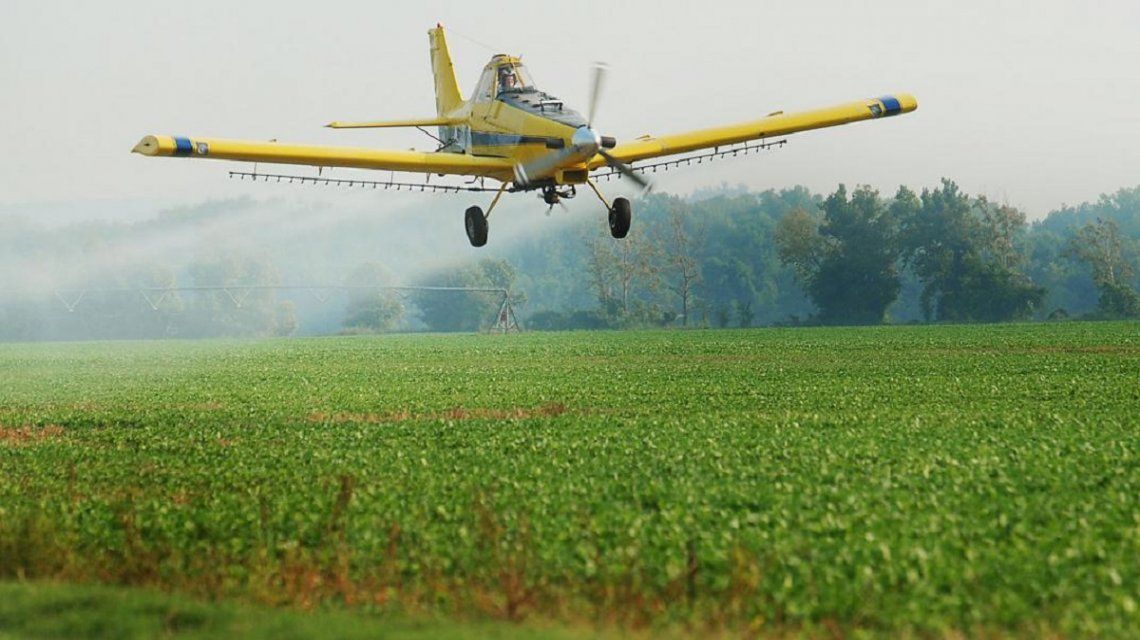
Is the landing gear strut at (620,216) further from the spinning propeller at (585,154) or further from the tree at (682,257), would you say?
the tree at (682,257)

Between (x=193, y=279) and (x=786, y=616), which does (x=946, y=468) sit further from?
(x=193, y=279)

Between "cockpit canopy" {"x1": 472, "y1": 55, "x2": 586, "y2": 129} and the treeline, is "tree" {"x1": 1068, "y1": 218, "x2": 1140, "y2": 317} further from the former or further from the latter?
"cockpit canopy" {"x1": 472, "y1": 55, "x2": 586, "y2": 129}

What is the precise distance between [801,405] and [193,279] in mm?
142247

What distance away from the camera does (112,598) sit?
17.2 m

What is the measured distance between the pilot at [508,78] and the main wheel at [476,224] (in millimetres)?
3602

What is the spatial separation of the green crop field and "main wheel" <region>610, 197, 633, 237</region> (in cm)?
481

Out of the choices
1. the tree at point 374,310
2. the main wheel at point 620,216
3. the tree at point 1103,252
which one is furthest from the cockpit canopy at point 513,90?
the tree at point 374,310

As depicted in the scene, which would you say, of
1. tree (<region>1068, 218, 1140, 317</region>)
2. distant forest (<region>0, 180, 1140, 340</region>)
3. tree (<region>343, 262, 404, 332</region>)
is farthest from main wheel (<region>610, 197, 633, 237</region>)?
tree (<region>343, 262, 404, 332</region>)

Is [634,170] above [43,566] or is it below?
above

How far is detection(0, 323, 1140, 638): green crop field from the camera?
1614cm

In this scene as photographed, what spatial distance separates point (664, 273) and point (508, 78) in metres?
116

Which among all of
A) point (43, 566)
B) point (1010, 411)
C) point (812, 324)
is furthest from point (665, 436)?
point (812, 324)

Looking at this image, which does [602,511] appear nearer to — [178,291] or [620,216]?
[620,216]

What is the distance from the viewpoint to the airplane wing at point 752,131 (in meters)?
41.2
